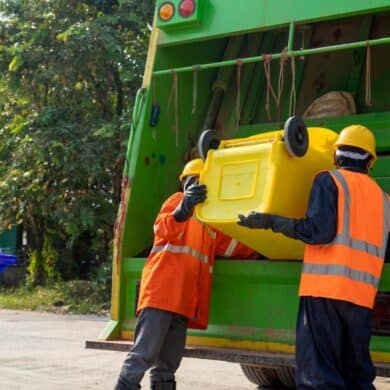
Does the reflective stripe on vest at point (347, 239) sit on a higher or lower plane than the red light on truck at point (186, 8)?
lower

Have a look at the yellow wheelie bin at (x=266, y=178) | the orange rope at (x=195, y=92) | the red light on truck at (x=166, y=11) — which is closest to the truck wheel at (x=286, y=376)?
the yellow wheelie bin at (x=266, y=178)

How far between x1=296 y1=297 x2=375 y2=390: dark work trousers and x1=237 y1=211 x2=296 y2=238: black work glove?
0.31 metres

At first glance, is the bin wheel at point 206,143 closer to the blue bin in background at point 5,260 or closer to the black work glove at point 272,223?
the black work glove at point 272,223

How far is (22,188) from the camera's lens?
12.4 m

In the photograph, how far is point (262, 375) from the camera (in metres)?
5.23

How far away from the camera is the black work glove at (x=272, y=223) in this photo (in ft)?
10.1

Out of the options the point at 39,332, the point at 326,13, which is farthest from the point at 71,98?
the point at 326,13

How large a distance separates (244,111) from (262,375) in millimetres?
1849

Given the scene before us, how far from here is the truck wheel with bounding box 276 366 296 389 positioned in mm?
5156

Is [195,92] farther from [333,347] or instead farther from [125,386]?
[333,347]

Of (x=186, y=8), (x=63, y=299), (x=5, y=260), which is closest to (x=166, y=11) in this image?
(x=186, y=8)

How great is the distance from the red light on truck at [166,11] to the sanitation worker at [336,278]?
1.43m

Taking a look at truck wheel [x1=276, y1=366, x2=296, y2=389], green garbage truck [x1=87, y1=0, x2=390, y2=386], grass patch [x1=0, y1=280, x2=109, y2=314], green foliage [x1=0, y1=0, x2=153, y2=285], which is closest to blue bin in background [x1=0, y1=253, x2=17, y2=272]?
green garbage truck [x1=87, y1=0, x2=390, y2=386]

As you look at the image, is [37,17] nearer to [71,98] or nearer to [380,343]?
[71,98]
